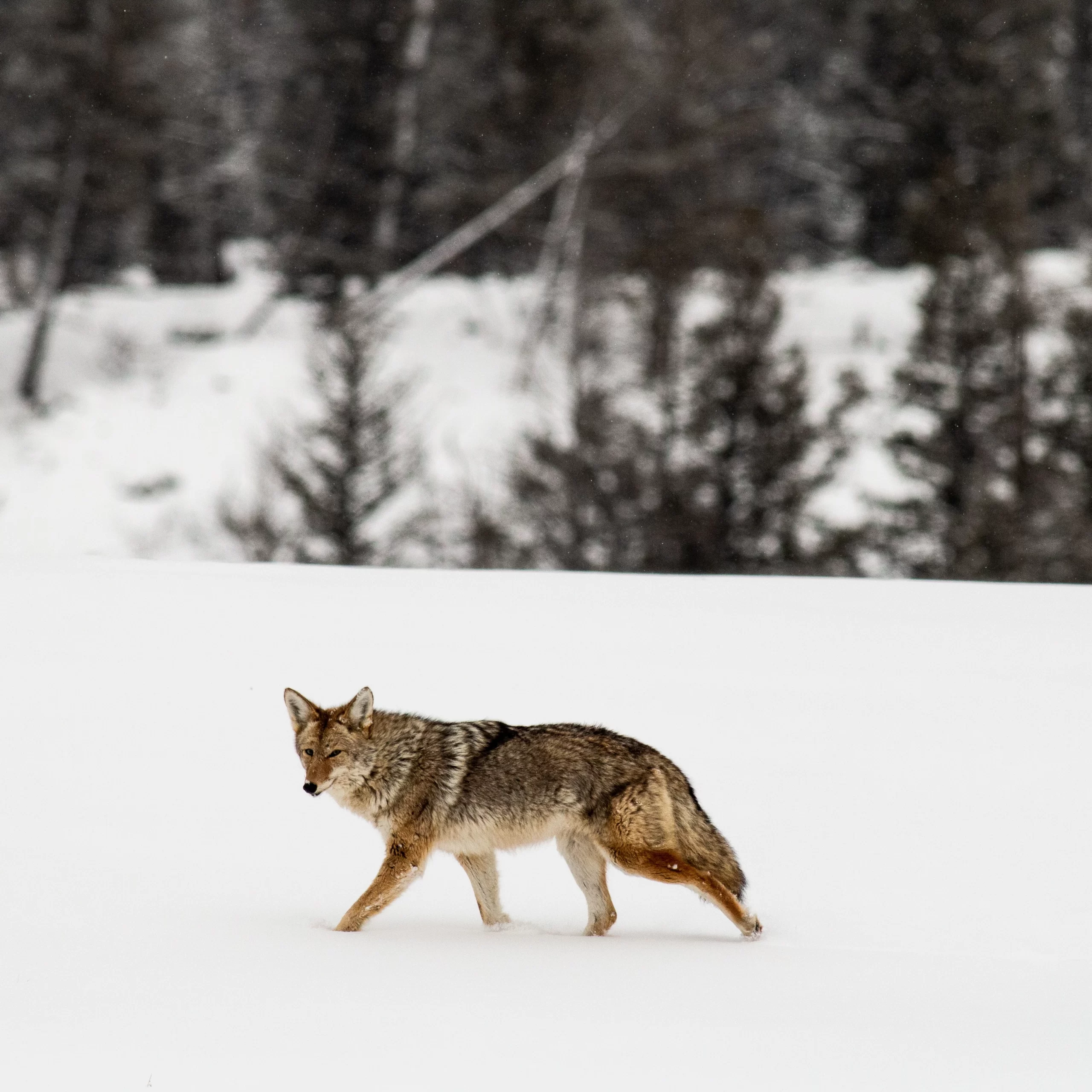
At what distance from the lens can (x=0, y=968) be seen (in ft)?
15.3

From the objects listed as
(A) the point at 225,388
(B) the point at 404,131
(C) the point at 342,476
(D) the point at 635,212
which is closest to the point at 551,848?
(C) the point at 342,476

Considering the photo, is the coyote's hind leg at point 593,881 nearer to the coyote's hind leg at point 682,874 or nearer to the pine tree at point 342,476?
the coyote's hind leg at point 682,874

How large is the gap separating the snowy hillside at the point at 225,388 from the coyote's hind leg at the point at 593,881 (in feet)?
70.8

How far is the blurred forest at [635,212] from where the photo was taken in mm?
25375

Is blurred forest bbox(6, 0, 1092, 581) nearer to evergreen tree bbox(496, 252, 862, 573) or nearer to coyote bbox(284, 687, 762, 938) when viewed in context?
evergreen tree bbox(496, 252, 862, 573)

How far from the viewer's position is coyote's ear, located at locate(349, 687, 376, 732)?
18.5 feet

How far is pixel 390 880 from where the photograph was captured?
5.44 m

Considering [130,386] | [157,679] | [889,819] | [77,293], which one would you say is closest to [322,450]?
[130,386]

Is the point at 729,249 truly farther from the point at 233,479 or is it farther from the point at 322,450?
the point at 233,479

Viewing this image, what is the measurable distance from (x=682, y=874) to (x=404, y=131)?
33.7m

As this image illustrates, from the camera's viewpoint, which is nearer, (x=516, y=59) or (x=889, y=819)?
(x=889, y=819)

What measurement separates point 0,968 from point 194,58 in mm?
36577

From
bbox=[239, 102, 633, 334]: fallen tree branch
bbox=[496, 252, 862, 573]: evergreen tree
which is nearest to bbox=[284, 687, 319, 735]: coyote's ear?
bbox=[496, 252, 862, 573]: evergreen tree

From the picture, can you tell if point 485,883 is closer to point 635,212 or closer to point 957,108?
point 635,212
